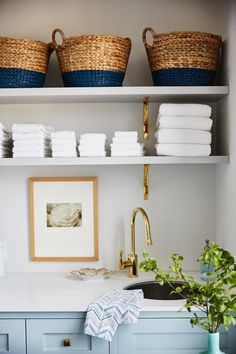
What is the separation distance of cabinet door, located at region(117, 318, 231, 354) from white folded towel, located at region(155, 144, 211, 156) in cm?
82

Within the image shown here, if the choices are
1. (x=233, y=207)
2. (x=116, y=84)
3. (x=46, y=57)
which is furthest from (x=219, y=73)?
(x=46, y=57)

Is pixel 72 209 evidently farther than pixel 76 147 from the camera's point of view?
Yes

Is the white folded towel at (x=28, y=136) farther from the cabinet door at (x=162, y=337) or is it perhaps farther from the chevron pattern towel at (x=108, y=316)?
the cabinet door at (x=162, y=337)

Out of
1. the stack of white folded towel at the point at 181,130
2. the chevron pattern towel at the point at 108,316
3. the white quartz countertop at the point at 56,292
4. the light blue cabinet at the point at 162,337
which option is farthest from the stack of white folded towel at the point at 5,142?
the light blue cabinet at the point at 162,337

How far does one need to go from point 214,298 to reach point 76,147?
1.33 m

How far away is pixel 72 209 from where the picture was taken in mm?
2816

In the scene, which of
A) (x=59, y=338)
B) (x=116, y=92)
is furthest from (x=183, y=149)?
(x=59, y=338)

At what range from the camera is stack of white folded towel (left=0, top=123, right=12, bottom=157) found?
2570 millimetres

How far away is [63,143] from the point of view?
2.50 meters

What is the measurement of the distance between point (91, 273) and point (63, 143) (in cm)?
75

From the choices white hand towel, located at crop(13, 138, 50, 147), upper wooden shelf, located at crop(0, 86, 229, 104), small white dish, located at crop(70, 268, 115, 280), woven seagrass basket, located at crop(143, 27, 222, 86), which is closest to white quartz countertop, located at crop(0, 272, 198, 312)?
small white dish, located at crop(70, 268, 115, 280)

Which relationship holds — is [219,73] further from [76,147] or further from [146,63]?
[76,147]

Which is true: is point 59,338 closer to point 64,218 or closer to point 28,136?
point 64,218

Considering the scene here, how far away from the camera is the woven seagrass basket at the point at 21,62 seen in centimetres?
244
